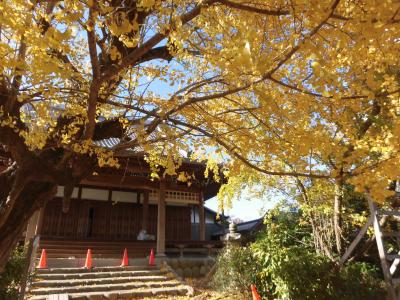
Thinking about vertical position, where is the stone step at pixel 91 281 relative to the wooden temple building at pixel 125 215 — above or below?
below

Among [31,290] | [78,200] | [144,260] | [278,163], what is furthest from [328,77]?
[78,200]

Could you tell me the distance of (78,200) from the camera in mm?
15031

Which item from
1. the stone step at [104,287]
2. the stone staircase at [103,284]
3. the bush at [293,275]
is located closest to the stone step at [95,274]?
the stone staircase at [103,284]

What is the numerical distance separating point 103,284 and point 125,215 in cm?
623

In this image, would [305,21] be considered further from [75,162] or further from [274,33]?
[75,162]

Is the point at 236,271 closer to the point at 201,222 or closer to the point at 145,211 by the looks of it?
the point at 201,222

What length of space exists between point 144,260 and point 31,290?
454cm

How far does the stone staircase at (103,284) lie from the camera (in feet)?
27.9

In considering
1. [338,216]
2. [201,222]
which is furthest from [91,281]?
[338,216]

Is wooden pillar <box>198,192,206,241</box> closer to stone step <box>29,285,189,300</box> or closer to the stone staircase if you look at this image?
the stone staircase

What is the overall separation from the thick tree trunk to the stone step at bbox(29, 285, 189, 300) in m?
4.48

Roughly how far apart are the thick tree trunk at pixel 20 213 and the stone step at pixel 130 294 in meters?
4.48

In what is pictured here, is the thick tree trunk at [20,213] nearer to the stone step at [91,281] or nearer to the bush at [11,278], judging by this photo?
the bush at [11,278]

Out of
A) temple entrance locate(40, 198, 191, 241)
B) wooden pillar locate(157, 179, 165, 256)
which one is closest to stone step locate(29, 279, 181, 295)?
wooden pillar locate(157, 179, 165, 256)
